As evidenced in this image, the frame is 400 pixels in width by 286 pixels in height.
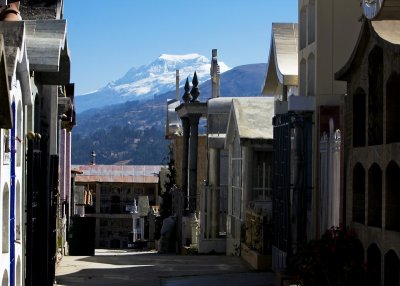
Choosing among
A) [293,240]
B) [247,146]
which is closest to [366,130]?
[293,240]

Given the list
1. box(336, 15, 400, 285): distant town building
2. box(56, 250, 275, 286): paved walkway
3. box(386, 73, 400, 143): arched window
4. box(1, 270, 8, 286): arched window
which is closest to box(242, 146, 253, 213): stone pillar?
box(56, 250, 275, 286): paved walkway

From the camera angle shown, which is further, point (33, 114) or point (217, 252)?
point (217, 252)

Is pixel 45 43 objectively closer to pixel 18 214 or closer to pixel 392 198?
pixel 18 214

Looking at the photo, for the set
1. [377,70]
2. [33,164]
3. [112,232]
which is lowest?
[112,232]

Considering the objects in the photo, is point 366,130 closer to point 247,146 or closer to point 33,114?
point 33,114

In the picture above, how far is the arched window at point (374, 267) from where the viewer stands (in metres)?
12.9

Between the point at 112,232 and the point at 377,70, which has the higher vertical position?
the point at 377,70

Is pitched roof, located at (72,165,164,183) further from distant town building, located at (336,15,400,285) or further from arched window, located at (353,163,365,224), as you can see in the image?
arched window, located at (353,163,365,224)

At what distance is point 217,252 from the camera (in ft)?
98.5

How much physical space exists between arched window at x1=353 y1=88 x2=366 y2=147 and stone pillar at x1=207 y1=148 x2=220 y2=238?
16238 millimetres

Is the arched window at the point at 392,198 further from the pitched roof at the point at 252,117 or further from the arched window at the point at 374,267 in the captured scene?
the pitched roof at the point at 252,117

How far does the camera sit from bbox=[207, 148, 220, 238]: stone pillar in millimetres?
30438

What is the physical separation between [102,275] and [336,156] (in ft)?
21.8

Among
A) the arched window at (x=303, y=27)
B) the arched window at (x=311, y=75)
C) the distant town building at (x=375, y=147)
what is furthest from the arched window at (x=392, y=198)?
the arched window at (x=303, y=27)
